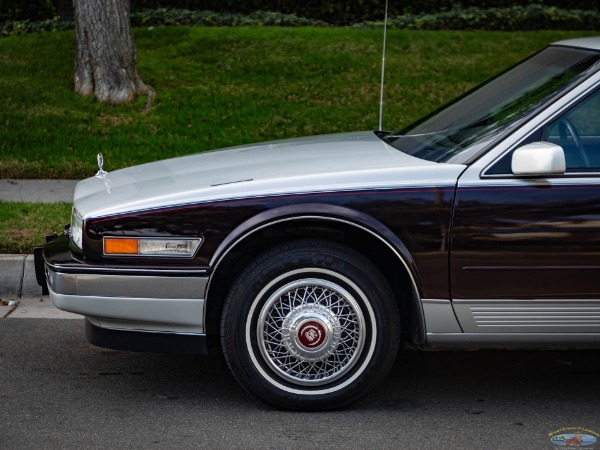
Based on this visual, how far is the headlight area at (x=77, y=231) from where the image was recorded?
456 centimetres

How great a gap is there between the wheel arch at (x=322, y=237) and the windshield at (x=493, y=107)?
49cm

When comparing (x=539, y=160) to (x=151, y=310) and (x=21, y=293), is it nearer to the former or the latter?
(x=151, y=310)

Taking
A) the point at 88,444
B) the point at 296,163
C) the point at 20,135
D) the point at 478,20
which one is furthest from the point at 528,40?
the point at 88,444

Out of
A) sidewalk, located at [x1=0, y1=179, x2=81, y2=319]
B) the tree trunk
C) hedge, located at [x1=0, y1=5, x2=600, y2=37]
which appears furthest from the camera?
hedge, located at [x1=0, y1=5, x2=600, y2=37]

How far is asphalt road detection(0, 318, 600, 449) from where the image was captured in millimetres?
4188

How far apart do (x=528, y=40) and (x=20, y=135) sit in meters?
6.68

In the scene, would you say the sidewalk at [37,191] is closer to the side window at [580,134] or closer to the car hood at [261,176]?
the car hood at [261,176]

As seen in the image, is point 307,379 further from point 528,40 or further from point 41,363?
point 528,40

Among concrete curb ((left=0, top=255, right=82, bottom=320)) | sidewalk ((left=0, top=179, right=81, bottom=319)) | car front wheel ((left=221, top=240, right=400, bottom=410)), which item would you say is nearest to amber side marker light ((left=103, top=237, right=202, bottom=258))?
car front wheel ((left=221, top=240, right=400, bottom=410))

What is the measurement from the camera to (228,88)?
1168 cm

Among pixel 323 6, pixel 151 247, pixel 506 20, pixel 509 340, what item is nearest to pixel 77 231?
pixel 151 247

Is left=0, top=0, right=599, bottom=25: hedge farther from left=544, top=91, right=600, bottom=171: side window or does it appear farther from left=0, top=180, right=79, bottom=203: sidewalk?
left=544, top=91, right=600, bottom=171: side window

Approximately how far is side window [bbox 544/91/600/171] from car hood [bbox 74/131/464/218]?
1.63ft

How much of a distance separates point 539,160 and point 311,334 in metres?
1.21
